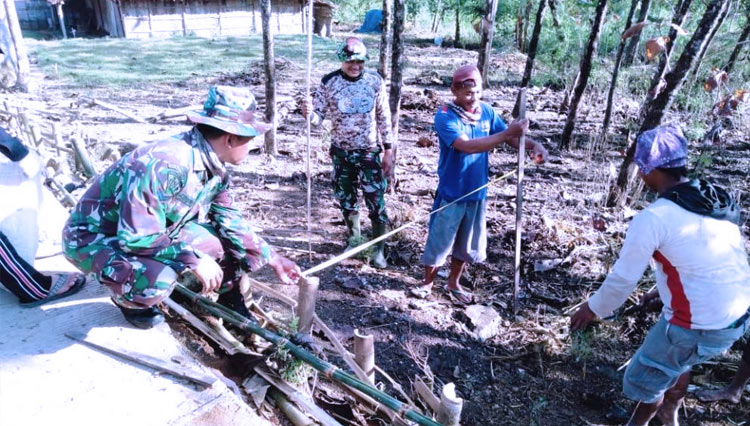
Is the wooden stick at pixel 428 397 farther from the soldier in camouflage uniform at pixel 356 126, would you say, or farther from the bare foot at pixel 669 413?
the soldier in camouflage uniform at pixel 356 126

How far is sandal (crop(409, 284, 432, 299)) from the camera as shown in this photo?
13.8 ft

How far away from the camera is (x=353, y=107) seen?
4.38 metres

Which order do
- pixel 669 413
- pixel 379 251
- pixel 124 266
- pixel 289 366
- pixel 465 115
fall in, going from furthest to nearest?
1. pixel 379 251
2. pixel 465 115
3. pixel 669 413
4. pixel 289 366
5. pixel 124 266

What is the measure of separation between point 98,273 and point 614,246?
4.39 metres

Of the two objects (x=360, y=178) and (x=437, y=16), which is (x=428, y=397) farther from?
(x=437, y=16)

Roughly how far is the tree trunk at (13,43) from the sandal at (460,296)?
1150 cm

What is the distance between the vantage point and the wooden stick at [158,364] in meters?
2.41

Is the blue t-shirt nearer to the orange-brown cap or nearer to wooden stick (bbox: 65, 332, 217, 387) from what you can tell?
the orange-brown cap

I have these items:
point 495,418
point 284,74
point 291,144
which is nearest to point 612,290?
point 495,418

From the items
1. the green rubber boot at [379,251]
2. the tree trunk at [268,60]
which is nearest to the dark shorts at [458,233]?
the green rubber boot at [379,251]

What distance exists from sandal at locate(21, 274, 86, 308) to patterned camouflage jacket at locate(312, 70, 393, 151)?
226 cm

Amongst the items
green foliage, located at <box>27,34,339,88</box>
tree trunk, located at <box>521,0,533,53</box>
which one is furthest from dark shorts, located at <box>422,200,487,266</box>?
tree trunk, located at <box>521,0,533,53</box>

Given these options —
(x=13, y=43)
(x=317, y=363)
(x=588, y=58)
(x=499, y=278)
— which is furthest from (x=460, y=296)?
(x=13, y=43)

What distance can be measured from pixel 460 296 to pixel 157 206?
2658mm
